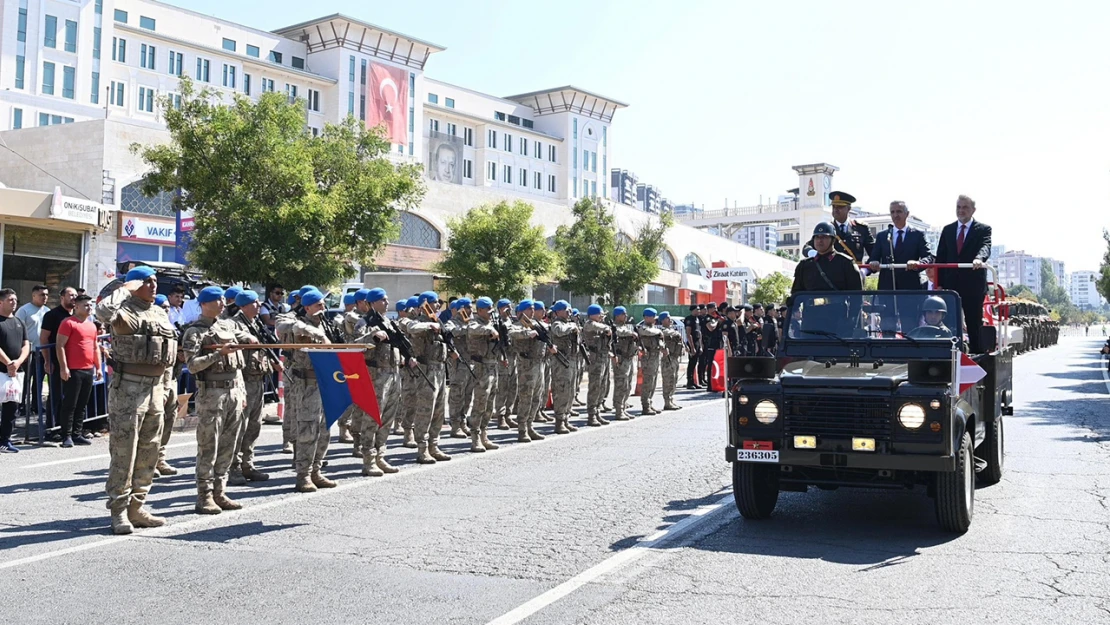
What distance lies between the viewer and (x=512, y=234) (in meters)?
31.1

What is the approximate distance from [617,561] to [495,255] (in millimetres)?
25150

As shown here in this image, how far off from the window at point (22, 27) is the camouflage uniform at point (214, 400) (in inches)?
2167

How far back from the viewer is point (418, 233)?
38.7m

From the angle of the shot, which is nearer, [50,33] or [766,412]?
[766,412]

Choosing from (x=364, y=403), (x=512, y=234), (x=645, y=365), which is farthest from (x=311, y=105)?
(x=364, y=403)

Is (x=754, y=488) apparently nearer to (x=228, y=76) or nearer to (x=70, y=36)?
(x=70, y=36)

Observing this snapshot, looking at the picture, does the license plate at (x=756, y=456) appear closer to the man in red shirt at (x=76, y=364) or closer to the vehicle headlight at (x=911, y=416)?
the vehicle headlight at (x=911, y=416)

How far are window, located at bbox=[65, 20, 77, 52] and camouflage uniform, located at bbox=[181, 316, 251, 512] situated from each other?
55.8 metres

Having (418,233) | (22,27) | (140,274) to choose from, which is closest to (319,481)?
(140,274)

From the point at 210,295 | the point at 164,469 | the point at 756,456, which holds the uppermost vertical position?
the point at 210,295

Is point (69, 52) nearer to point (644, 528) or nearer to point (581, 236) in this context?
point (581, 236)

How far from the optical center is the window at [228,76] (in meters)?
63.5

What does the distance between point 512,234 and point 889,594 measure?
26.2 m

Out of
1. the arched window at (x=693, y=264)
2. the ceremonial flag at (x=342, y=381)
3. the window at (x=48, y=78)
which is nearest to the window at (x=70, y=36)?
the window at (x=48, y=78)
